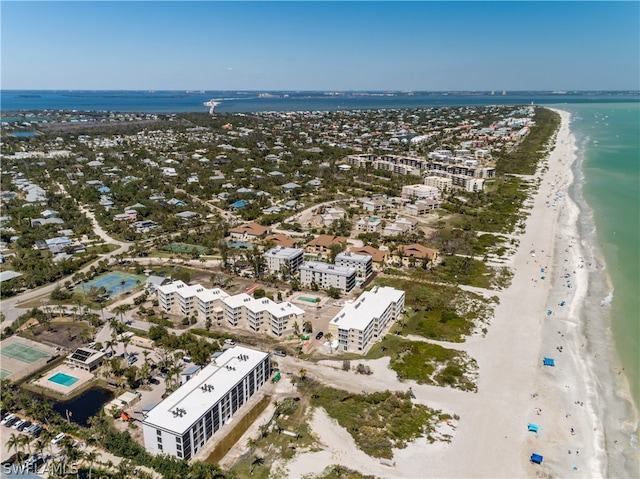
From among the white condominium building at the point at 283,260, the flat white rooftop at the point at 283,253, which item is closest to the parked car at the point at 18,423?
the white condominium building at the point at 283,260

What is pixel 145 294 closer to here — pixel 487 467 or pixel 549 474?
pixel 487 467

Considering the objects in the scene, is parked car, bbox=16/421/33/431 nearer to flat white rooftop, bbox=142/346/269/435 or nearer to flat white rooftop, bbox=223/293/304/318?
flat white rooftop, bbox=142/346/269/435

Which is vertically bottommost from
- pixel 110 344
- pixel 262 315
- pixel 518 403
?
pixel 518 403

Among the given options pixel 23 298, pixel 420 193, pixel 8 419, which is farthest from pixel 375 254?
pixel 23 298

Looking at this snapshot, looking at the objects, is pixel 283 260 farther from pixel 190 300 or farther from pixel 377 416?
pixel 377 416

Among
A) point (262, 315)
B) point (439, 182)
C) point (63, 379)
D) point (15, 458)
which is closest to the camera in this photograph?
point (15, 458)

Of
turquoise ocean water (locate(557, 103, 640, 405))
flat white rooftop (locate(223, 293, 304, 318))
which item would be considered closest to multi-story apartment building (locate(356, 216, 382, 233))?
flat white rooftop (locate(223, 293, 304, 318))

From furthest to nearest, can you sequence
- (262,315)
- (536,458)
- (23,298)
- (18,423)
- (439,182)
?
(439,182)
(23,298)
(262,315)
(18,423)
(536,458)

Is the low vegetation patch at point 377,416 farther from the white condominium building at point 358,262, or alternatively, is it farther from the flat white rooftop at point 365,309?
the white condominium building at point 358,262
